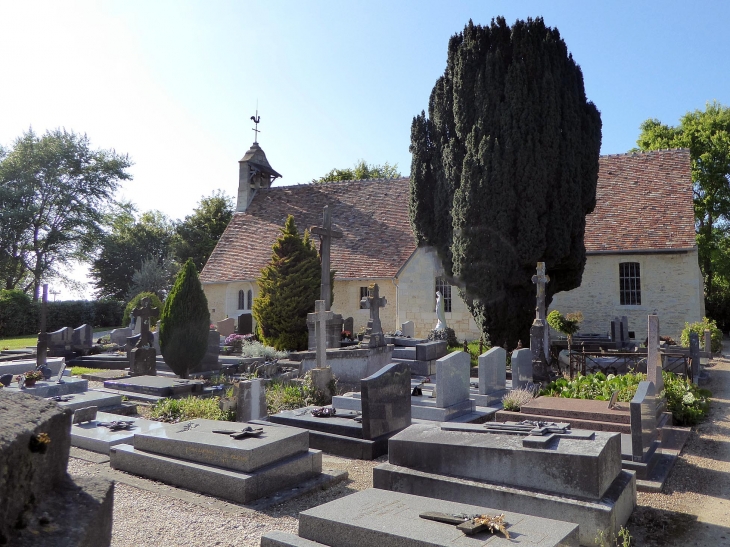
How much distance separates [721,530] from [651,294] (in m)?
16.3

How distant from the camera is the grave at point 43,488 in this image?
229cm

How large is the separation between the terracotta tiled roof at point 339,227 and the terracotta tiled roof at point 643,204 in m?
7.83

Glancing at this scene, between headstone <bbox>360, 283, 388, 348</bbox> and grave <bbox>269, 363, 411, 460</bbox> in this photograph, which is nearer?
grave <bbox>269, 363, 411, 460</bbox>

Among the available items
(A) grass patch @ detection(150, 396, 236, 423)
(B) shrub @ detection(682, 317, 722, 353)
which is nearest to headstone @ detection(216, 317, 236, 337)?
(A) grass patch @ detection(150, 396, 236, 423)

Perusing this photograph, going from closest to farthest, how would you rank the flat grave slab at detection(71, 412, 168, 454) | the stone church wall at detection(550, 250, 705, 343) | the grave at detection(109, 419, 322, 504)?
the grave at detection(109, 419, 322, 504) → the flat grave slab at detection(71, 412, 168, 454) → the stone church wall at detection(550, 250, 705, 343)

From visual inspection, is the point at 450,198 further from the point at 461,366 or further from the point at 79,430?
the point at 79,430

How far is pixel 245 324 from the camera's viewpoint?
2397 centimetres

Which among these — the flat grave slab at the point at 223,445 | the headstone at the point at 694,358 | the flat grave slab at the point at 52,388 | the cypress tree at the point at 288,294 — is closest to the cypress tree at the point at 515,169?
the headstone at the point at 694,358

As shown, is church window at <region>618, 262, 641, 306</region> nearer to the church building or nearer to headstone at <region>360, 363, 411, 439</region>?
the church building

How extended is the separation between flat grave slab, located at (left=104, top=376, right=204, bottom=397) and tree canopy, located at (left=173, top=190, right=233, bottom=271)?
28.3 m

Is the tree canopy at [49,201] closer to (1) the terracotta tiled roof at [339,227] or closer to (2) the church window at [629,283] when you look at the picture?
(1) the terracotta tiled roof at [339,227]

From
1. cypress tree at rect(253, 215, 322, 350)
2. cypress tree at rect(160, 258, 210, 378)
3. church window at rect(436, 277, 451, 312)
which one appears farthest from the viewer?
church window at rect(436, 277, 451, 312)

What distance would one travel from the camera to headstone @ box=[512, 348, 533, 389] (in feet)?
38.2

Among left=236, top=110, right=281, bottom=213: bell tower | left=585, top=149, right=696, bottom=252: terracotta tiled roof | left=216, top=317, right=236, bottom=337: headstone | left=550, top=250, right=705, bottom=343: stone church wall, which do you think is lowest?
left=216, top=317, right=236, bottom=337: headstone
